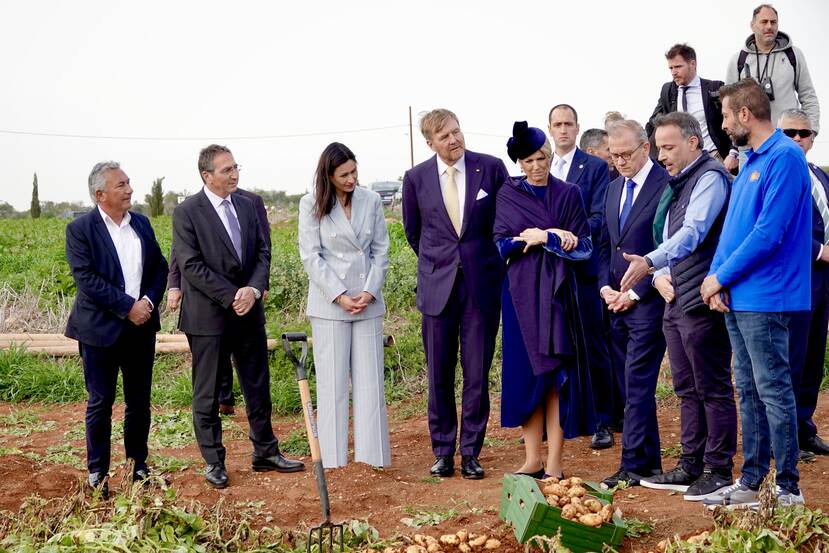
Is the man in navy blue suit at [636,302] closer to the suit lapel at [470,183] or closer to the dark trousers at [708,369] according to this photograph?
the dark trousers at [708,369]

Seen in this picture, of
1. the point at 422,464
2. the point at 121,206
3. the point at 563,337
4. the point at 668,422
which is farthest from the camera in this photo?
the point at 668,422

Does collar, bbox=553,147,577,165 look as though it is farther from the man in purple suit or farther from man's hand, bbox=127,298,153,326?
man's hand, bbox=127,298,153,326

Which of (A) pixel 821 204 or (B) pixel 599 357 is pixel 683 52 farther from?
(B) pixel 599 357

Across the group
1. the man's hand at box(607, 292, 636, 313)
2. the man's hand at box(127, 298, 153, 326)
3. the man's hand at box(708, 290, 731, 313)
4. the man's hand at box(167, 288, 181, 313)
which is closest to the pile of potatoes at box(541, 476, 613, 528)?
the man's hand at box(708, 290, 731, 313)

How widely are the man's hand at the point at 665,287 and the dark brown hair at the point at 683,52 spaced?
303 centimetres

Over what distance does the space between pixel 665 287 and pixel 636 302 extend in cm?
34

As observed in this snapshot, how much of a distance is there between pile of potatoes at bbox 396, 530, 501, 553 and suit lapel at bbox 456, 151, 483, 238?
2.33m

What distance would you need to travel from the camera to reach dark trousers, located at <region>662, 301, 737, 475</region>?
203 inches

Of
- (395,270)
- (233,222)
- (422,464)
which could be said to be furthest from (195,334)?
(395,270)

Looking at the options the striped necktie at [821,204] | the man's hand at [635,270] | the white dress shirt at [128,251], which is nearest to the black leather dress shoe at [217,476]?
the white dress shirt at [128,251]

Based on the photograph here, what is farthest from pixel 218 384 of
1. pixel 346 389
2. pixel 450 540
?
pixel 450 540

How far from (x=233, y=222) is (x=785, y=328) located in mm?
3447

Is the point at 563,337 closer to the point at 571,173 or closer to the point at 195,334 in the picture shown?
the point at 571,173

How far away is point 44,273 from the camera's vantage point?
41.8 feet
